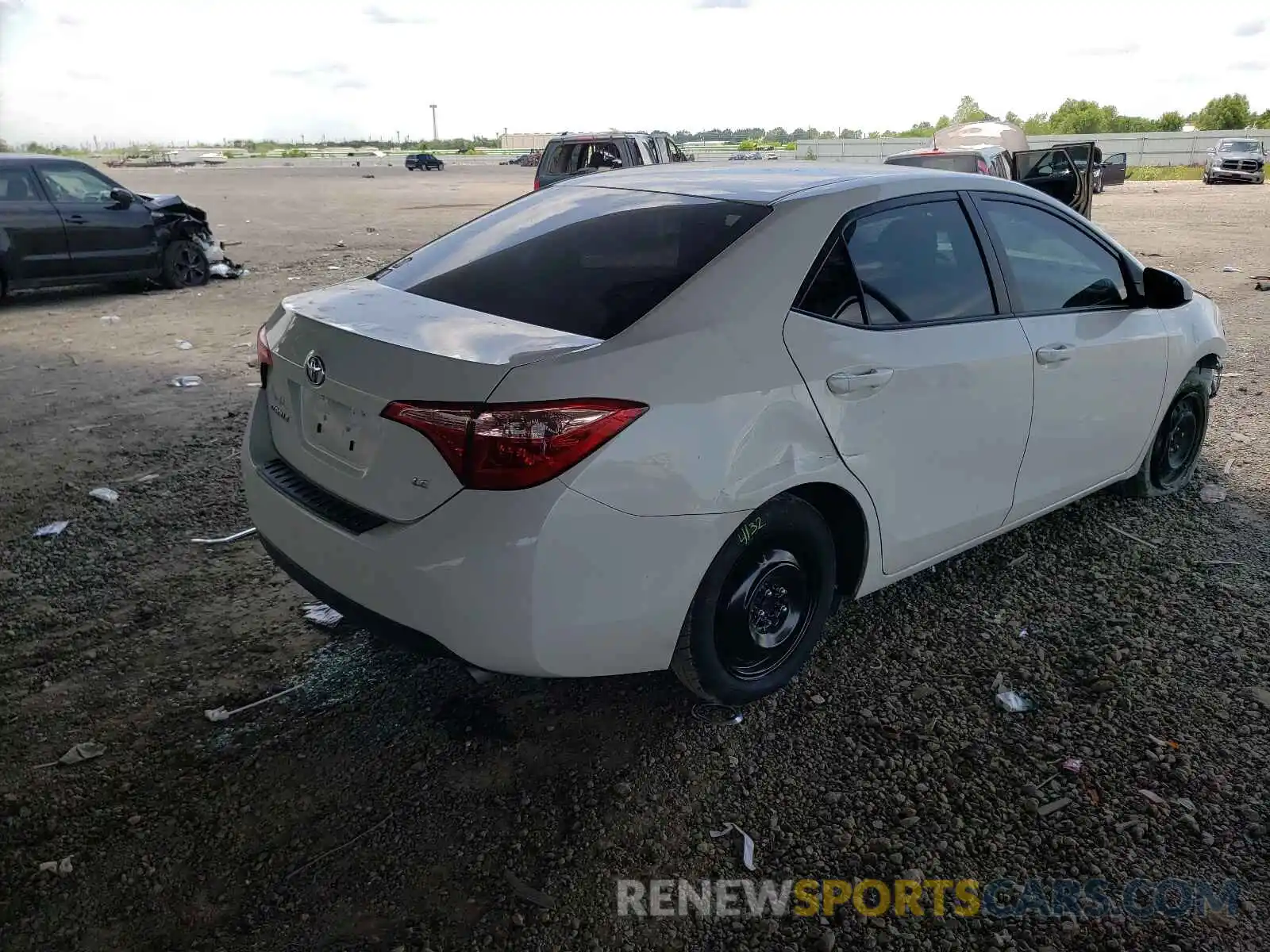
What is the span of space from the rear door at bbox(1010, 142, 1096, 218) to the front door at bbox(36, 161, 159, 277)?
1223cm

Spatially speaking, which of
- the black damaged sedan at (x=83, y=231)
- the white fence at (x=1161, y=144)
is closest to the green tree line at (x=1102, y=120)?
the white fence at (x=1161, y=144)

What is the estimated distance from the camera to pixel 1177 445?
4.89 meters

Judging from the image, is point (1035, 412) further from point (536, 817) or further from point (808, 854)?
point (536, 817)

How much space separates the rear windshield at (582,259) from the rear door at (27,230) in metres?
9.39

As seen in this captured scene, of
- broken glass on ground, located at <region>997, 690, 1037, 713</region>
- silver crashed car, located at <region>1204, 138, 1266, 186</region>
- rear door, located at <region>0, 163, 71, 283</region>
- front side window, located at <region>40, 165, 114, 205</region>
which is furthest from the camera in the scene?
silver crashed car, located at <region>1204, 138, 1266, 186</region>

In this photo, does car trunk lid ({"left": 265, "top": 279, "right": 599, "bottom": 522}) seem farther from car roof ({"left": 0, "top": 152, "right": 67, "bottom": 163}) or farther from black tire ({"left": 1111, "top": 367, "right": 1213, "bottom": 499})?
car roof ({"left": 0, "top": 152, "right": 67, "bottom": 163})

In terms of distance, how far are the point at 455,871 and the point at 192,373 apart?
6.35m

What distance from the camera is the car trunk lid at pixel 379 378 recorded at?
244 cm

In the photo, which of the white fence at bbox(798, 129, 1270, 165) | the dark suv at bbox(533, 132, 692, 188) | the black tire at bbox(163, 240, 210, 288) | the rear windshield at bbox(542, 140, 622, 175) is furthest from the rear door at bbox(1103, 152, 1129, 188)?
the black tire at bbox(163, 240, 210, 288)

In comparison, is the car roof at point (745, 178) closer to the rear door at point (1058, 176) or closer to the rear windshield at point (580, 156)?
the rear door at point (1058, 176)

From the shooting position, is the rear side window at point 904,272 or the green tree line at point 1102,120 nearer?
the rear side window at point 904,272

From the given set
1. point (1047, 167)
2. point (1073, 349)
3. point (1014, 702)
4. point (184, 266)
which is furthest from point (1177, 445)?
point (1047, 167)

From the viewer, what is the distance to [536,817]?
2.64 metres
